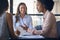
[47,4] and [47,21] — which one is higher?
[47,4]

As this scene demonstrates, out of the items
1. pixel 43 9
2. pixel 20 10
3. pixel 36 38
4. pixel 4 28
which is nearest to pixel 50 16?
pixel 43 9

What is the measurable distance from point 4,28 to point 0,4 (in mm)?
310

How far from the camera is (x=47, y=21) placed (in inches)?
101

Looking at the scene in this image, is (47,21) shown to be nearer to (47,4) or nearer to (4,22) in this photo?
(47,4)

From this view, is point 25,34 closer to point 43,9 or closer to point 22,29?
point 22,29

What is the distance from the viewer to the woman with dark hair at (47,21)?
255cm

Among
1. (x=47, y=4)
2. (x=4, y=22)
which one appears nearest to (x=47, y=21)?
(x=47, y=4)

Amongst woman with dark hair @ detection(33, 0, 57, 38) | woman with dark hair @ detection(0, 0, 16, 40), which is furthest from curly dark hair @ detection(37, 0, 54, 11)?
woman with dark hair @ detection(0, 0, 16, 40)

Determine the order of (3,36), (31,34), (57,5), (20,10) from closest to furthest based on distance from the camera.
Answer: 1. (3,36)
2. (31,34)
3. (20,10)
4. (57,5)

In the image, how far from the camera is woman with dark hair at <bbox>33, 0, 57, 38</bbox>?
255cm

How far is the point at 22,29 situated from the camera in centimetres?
314

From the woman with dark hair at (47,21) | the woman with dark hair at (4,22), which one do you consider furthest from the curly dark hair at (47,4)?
the woman with dark hair at (4,22)

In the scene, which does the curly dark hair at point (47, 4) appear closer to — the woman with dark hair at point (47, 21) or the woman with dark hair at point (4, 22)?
the woman with dark hair at point (47, 21)

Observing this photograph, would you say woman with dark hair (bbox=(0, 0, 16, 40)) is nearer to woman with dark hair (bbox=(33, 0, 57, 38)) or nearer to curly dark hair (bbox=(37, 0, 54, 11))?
woman with dark hair (bbox=(33, 0, 57, 38))
